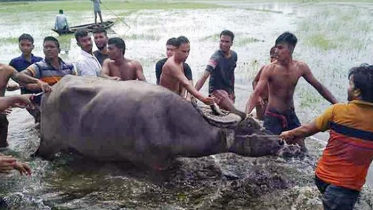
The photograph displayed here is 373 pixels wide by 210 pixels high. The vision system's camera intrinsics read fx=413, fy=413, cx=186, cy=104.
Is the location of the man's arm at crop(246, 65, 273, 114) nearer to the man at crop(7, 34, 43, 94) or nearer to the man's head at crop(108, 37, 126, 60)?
the man's head at crop(108, 37, 126, 60)

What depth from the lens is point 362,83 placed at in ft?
11.1

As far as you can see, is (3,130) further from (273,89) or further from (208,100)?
(273,89)

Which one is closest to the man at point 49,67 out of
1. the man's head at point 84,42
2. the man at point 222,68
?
the man's head at point 84,42

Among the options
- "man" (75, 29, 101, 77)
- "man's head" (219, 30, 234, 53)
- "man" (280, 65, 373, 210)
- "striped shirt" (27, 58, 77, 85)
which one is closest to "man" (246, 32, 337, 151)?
"man's head" (219, 30, 234, 53)

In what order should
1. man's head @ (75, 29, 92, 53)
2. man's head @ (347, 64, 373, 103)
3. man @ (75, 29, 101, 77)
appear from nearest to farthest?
man's head @ (347, 64, 373, 103), man @ (75, 29, 101, 77), man's head @ (75, 29, 92, 53)

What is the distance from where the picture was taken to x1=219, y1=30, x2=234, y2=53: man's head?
6614 mm

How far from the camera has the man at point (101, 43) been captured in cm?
689

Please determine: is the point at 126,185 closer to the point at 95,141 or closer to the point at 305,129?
the point at 95,141

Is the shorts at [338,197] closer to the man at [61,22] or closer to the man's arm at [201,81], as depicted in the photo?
the man's arm at [201,81]

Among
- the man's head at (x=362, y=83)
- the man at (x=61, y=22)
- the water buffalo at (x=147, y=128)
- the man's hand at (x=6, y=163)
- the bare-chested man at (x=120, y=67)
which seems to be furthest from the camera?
the man at (x=61, y=22)

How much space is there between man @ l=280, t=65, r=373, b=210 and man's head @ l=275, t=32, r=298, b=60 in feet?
5.66

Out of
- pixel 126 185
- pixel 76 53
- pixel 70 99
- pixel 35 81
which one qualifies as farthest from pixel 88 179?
pixel 76 53

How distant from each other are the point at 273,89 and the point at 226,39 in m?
1.45

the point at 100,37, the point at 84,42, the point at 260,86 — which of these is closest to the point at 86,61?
the point at 84,42
